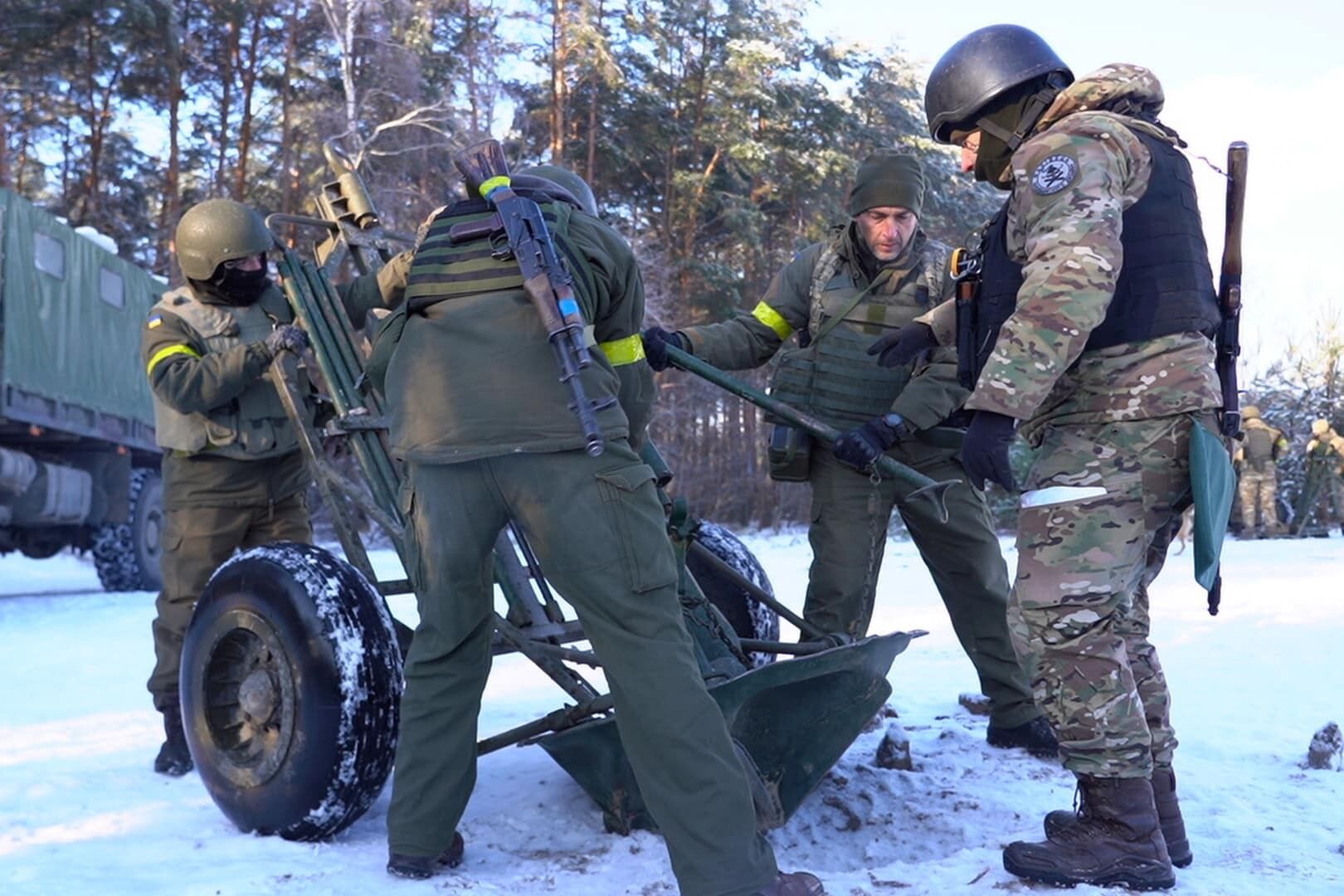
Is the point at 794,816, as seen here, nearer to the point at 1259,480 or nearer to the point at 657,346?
the point at 657,346

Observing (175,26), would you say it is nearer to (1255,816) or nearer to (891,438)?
(891,438)

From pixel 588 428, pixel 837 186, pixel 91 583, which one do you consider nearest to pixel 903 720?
pixel 588 428

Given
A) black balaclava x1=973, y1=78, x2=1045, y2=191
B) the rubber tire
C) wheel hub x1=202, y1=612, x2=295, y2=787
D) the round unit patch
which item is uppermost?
black balaclava x1=973, y1=78, x2=1045, y2=191

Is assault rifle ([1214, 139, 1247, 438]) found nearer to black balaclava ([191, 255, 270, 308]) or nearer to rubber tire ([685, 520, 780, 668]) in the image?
rubber tire ([685, 520, 780, 668])

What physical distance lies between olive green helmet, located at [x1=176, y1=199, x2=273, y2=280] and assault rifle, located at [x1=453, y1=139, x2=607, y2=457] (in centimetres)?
153

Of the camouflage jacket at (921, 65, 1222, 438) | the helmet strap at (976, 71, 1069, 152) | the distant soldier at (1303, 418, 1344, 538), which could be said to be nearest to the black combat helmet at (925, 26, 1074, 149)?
the helmet strap at (976, 71, 1069, 152)

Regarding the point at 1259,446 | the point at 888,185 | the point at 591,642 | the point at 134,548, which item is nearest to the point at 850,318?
the point at 888,185

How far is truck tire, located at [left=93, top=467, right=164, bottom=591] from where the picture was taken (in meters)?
10.5

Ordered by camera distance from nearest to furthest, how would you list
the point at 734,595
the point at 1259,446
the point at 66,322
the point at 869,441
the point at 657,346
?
the point at 869,441
the point at 657,346
the point at 734,595
the point at 66,322
the point at 1259,446

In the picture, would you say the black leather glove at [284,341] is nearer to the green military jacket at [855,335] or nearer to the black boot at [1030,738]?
the green military jacket at [855,335]

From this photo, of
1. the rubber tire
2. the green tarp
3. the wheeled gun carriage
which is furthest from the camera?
the green tarp

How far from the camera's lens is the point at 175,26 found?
18.2m

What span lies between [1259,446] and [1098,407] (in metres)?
15.6

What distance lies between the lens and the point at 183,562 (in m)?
4.23
